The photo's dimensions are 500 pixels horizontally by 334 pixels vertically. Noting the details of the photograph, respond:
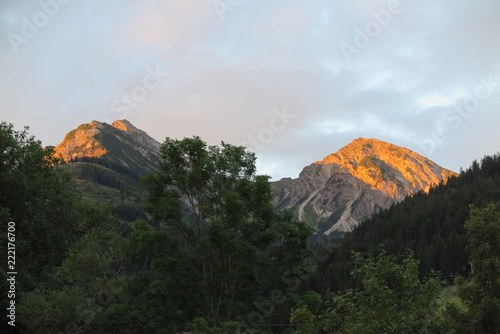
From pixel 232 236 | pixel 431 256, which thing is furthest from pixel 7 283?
pixel 431 256

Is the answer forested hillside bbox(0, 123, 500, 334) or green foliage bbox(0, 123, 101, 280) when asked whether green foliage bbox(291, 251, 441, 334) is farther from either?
green foliage bbox(0, 123, 101, 280)

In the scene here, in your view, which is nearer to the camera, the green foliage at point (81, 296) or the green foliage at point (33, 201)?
the green foliage at point (81, 296)

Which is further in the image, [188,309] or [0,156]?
[0,156]

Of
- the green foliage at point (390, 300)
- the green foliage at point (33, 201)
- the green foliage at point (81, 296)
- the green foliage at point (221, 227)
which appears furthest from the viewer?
the green foliage at point (33, 201)

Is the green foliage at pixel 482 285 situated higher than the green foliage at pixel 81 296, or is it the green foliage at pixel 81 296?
the green foliage at pixel 482 285

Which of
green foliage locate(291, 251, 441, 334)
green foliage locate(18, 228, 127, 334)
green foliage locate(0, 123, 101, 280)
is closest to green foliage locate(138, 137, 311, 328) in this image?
green foliage locate(18, 228, 127, 334)

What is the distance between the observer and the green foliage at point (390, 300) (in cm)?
1431

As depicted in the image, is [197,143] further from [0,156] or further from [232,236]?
[0,156]

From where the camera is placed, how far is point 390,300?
14922mm

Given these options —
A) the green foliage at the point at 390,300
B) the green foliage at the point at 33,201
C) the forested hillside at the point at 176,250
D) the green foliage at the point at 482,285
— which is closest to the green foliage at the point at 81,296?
the forested hillside at the point at 176,250

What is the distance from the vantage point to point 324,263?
189 m

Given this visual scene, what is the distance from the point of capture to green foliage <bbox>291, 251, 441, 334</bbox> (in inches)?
563

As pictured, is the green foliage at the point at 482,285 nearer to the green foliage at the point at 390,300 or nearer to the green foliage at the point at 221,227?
the green foliage at the point at 390,300

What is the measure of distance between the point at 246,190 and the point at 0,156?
23006mm
